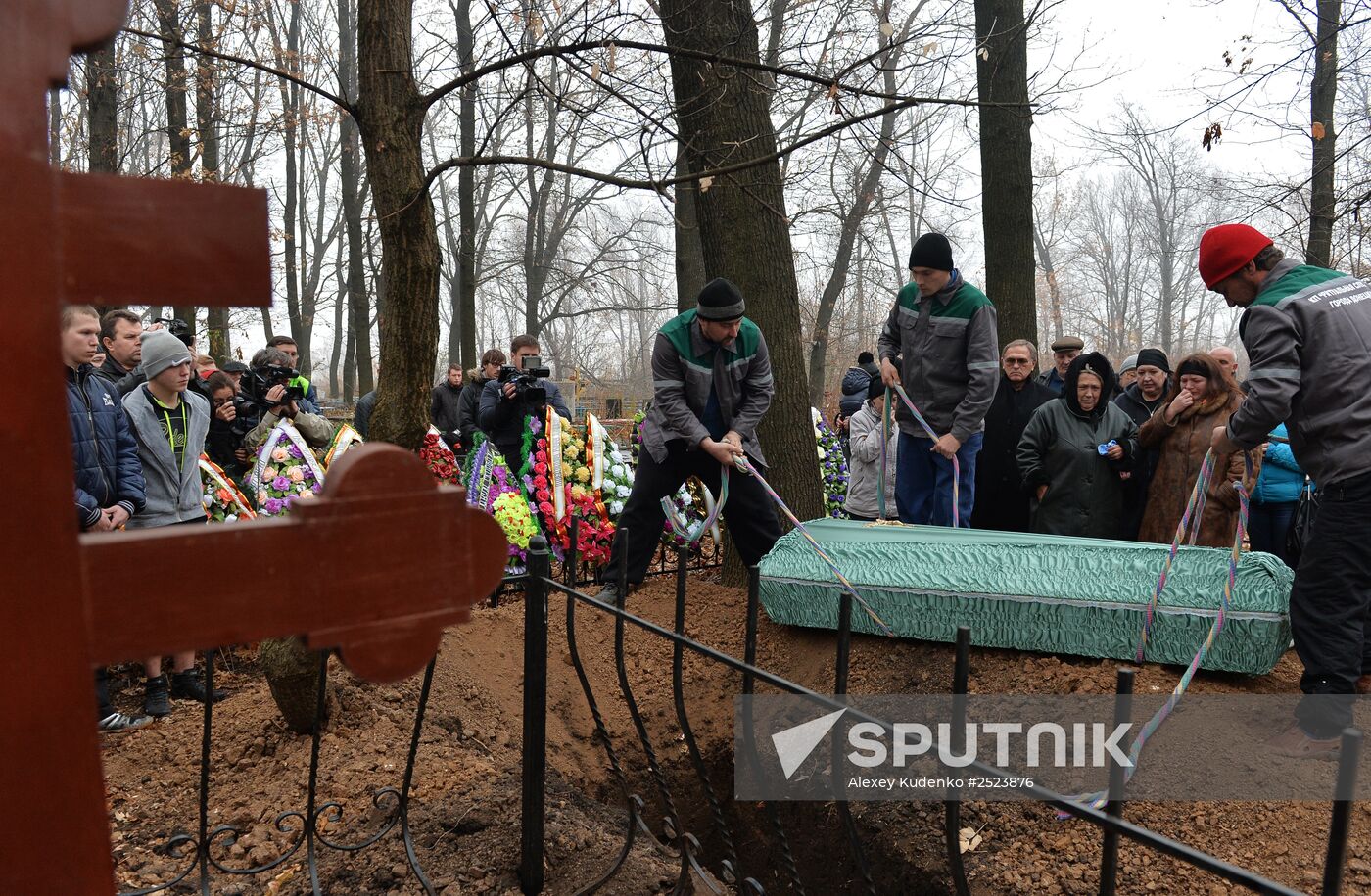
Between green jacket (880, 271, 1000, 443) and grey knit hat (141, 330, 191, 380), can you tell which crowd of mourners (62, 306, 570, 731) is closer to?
grey knit hat (141, 330, 191, 380)

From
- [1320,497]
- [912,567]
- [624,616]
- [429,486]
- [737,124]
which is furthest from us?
[737,124]

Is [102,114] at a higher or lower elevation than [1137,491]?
higher

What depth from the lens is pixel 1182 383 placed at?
16.0 feet

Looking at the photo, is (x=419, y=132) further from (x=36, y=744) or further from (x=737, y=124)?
(x=36, y=744)

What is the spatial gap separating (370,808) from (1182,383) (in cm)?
432

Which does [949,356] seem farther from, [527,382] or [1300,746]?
[527,382]

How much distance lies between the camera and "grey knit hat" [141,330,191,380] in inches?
169

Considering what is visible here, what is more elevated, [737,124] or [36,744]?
[737,124]

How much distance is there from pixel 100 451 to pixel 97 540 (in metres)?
3.55

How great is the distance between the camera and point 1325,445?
3262 mm

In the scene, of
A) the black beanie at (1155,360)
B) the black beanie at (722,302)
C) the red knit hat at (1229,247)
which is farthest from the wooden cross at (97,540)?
the black beanie at (1155,360)

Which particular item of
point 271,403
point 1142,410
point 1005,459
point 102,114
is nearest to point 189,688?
point 271,403

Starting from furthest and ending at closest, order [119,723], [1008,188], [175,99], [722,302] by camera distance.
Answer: [175,99]
[1008,188]
[722,302]
[119,723]

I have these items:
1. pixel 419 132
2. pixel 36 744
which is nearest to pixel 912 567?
pixel 419 132
